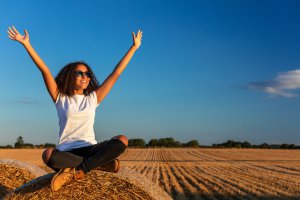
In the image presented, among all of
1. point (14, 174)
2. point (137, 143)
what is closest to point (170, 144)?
point (137, 143)

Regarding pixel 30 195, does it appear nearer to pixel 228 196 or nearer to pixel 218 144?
pixel 228 196

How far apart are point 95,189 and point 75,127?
80 centimetres

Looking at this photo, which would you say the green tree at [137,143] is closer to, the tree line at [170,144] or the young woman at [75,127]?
the tree line at [170,144]

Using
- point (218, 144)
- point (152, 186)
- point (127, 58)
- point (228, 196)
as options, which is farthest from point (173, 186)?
point (218, 144)

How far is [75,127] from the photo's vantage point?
422cm

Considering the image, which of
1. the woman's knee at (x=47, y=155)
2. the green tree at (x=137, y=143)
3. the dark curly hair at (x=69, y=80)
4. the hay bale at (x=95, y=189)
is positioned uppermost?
the green tree at (x=137, y=143)

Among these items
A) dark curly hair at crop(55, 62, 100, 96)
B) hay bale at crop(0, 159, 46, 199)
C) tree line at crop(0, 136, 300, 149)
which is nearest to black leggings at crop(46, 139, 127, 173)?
dark curly hair at crop(55, 62, 100, 96)

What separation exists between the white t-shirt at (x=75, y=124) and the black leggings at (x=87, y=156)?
0.23ft

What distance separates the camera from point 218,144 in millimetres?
78688

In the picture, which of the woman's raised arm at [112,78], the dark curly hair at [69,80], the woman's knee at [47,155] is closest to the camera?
the woman's knee at [47,155]

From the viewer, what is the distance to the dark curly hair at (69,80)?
445cm

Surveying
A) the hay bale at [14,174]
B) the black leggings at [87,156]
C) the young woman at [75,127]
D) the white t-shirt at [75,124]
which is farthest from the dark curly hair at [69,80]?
the hay bale at [14,174]

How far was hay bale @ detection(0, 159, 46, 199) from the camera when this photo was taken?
711 cm

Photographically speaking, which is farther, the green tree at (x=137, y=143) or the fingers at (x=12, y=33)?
the green tree at (x=137, y=143)
